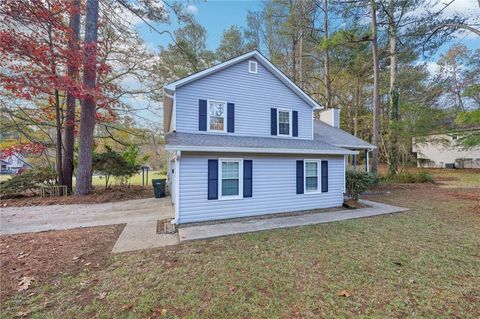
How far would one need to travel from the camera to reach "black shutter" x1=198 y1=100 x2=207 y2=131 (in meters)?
8.77

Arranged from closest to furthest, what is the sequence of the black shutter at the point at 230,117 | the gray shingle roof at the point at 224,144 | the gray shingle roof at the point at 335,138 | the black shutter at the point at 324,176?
1. the gray shingle roof at the point at 224,144
2. the black shutter at the point at 230,117
3. the black shutter at the point at 324,176
4. the gray shingle roof at the point at 335,138

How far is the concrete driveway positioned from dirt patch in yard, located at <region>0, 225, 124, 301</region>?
75cm

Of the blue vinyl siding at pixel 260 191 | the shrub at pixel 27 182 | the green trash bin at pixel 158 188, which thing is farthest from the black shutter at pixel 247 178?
the shrub at pixel 27 182

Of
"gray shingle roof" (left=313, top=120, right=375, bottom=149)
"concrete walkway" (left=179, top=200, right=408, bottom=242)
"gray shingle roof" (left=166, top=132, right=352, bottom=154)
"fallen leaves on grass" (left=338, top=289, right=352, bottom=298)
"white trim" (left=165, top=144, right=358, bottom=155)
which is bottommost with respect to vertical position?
"fallen leaves on grass" (left=338, top=289, right=352, bottom=298)

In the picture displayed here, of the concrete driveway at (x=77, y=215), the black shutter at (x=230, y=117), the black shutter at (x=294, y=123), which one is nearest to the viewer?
the concrete driveway at (x=77, y=215)

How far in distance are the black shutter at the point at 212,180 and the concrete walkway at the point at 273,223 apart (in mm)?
988

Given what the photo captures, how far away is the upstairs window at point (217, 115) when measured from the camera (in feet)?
29.7

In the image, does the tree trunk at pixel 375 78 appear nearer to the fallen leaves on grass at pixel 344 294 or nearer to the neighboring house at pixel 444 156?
the neighboring house at pixel 444 156

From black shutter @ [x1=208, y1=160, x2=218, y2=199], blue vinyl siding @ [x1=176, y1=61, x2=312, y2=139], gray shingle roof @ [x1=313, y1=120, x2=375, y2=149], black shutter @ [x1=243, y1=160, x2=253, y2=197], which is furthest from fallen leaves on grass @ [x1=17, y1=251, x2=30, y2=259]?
gray shingle roof @ [x1=313, y1=120, x2=375, y2=149]

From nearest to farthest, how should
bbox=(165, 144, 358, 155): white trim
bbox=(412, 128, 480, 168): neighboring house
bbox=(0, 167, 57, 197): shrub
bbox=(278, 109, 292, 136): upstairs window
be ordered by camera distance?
bbox=(165, 144, 358, 155): white trim
bbox=(278, 109, 292, 136): upstairs window
bbox=(0, 167, 57, 197): shrub
bbox=(412, 128, 480, 168): neighboring house

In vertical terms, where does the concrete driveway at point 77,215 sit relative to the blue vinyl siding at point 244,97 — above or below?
below

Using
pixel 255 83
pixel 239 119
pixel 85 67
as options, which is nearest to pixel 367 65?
pixel 255 83

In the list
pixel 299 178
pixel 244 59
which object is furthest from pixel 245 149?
pixel 244 59

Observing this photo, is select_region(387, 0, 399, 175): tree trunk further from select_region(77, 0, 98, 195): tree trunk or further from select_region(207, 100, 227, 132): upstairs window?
select_region(77, 0, 98, 195): tree trunk
